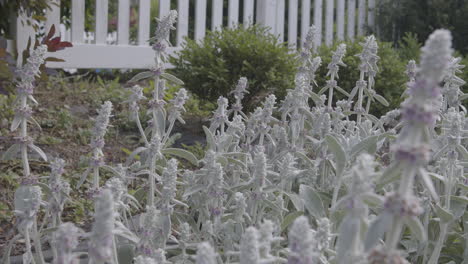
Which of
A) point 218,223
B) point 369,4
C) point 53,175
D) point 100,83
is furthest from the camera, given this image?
point 369,4

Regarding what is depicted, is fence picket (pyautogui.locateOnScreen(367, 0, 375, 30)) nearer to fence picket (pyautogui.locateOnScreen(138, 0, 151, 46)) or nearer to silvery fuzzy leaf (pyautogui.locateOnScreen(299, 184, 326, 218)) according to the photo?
fence picket (pyautogui.locateOnScreen(138, 0, 151, 46))

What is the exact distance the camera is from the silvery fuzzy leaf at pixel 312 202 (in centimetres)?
146

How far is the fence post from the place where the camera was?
6469 mm

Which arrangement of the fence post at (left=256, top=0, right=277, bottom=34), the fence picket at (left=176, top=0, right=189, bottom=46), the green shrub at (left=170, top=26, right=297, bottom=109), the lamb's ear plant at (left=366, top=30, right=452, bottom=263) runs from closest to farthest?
1. the lamb's ear plant at (left=366, top=30, right=452, bottom=263)
2. the green shrub at (left=170, top=26, right=297, bottom=109)
3. the fence picket at (left=176, top=0, right=189, bottom=46)
4. the fence post at (left=256, top=0, right=277, bottom=34)

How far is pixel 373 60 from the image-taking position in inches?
90.2

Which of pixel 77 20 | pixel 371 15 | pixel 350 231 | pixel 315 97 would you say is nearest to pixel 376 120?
pixel 315 97

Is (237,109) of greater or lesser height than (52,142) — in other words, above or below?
above

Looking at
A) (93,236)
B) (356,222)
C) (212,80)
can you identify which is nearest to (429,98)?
(356,222)

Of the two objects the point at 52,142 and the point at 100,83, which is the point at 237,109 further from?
the point at 100,83

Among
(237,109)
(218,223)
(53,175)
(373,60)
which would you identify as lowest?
(218,223)

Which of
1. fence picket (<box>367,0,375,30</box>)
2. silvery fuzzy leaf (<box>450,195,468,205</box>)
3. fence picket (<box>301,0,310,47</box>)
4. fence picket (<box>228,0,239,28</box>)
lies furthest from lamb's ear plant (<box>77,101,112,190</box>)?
fence picket (<box>367,0,375,30</box>)

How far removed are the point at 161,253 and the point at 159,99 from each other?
75cm

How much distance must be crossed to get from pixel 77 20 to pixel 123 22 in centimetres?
57

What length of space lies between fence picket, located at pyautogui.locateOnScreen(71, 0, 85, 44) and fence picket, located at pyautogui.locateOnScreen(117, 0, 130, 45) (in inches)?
18.1
